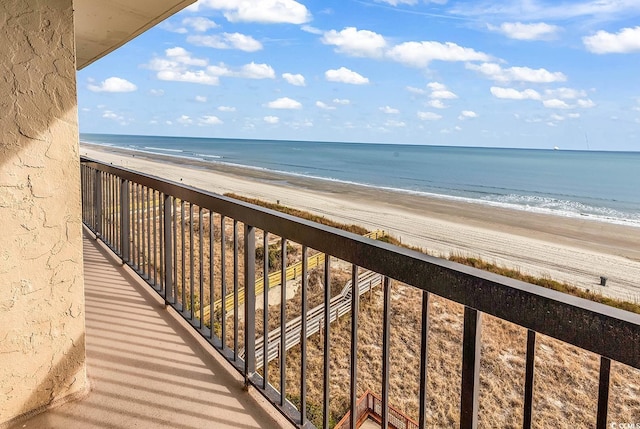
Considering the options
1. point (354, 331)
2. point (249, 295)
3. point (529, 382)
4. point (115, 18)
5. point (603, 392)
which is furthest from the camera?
point (115, 18)

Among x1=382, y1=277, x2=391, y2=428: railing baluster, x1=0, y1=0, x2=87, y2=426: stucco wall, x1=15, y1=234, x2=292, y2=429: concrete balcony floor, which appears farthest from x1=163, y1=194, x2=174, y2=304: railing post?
x1=382, y1=277, x2=391, y2=428: railing baluster

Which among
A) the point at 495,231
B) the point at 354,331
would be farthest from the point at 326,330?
the point at 495,231

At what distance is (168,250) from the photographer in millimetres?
2486

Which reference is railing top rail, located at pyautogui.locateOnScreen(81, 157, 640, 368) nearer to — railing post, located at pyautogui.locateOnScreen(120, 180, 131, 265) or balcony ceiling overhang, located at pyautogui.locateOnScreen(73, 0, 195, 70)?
balcony ceiling overhang, located at pyautogui.locateOnScreen(73, 0, 195, 70)

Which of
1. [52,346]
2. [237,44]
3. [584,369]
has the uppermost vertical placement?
[237,44]

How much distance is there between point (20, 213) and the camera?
1.45 metres

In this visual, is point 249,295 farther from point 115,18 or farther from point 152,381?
point 115,18

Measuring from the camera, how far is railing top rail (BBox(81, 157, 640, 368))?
2.11ft

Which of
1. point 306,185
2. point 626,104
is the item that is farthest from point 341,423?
point 626,104

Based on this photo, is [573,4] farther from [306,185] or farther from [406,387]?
[406,387]

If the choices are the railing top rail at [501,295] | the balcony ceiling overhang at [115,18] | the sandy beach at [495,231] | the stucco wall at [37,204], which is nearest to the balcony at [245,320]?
the railing top rail at [501,295]

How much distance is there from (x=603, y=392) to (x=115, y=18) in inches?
112

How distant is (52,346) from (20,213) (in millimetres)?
527

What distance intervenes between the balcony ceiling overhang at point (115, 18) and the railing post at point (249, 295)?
128cm
